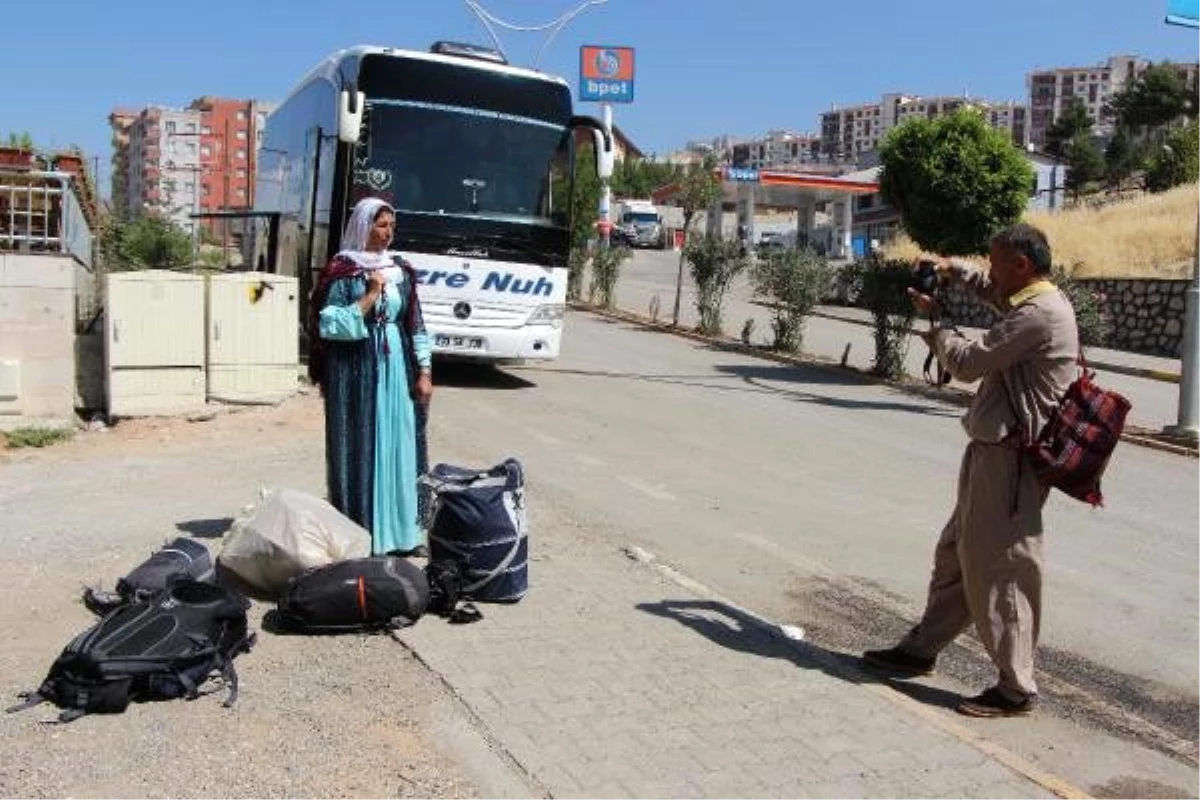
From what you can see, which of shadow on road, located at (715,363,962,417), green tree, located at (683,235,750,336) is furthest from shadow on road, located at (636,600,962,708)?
green tree, located at (683,235,750,336)

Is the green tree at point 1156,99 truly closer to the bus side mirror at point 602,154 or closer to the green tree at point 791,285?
the green tree at point 791,285

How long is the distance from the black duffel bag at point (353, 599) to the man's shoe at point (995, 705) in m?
2.28

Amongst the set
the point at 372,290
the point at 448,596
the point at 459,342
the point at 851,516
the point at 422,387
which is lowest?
the point at 851,516

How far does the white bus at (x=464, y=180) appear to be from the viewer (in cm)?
1295

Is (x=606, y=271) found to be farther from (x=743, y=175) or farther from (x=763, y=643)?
(x=743, y=175)

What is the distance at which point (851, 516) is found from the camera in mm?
8648

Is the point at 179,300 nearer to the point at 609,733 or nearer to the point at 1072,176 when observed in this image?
the point at 609,733

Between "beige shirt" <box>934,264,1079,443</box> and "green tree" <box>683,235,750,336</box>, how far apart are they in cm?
1736

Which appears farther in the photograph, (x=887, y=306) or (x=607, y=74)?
(x=607, y=74)

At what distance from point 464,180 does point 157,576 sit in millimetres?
8519

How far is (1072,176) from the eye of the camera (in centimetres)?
7450

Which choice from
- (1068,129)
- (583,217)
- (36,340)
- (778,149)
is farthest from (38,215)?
(778,149)

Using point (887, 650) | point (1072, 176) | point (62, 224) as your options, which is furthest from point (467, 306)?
point (1072, 176)

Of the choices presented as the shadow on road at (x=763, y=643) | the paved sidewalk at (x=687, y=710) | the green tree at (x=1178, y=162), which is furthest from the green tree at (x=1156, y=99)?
the paved sidewalk at (x=687, y=710)
